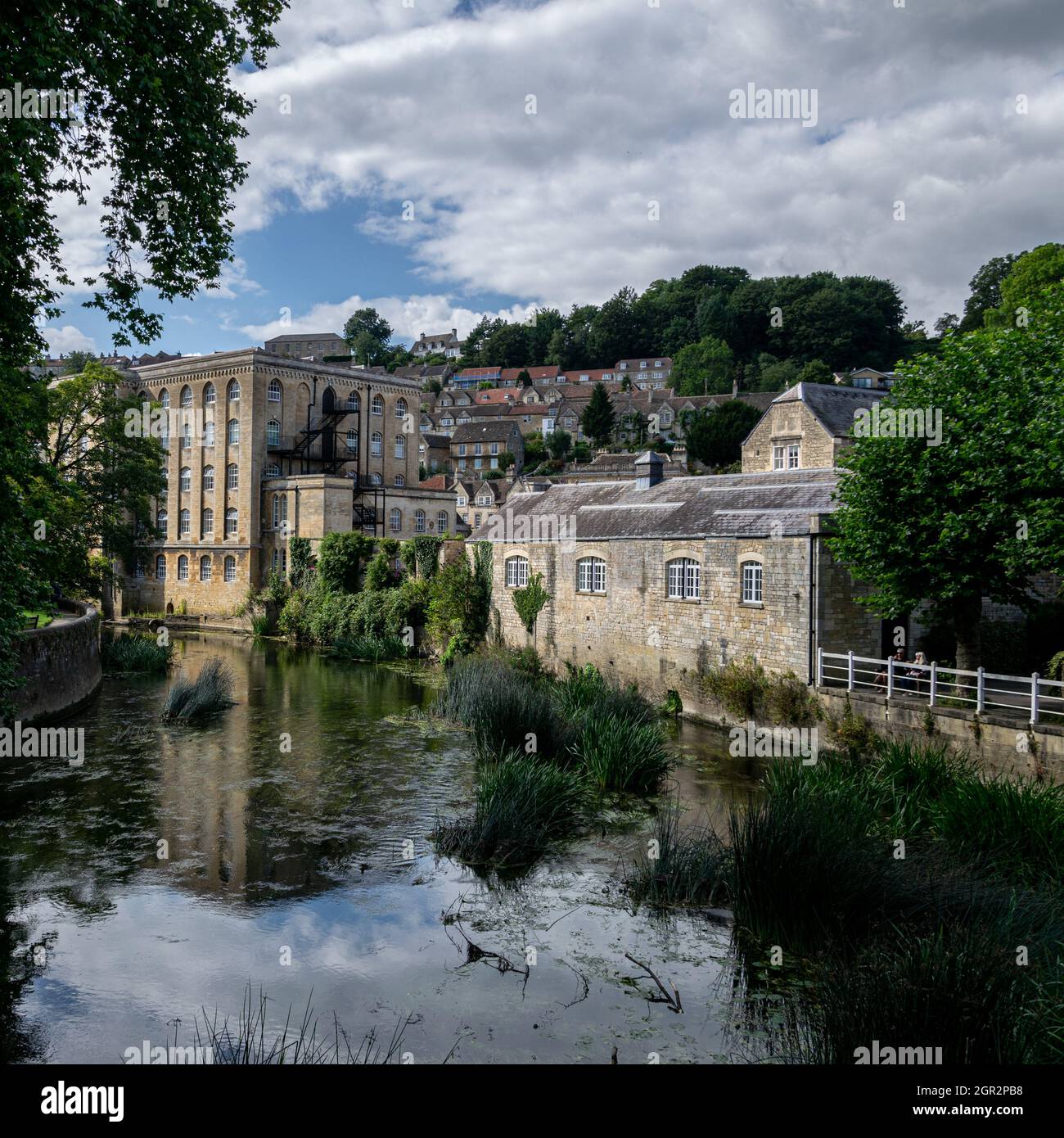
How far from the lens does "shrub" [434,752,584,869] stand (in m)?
10.5

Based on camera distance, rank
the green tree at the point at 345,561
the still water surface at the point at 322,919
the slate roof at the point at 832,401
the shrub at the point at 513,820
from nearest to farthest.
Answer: the still water surface at the point at 322,919, the shrub at the point at 513,820, the slate roof at the point at 832,401, the green tree at the point at 345,561

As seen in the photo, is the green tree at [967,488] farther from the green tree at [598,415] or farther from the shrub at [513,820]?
the green tree at [598,415]

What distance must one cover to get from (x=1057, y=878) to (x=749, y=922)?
289 cm

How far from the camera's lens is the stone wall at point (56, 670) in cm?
1698

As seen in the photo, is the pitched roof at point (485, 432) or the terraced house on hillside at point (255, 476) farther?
the pitched roof at point (485, 432)

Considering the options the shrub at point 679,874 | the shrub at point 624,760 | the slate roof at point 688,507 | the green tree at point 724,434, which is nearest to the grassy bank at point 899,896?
the shrub at point 679,874

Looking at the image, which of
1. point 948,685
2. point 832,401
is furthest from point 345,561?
point 948,685

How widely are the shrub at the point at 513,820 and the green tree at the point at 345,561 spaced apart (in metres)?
25.8

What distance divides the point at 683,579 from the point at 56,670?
14.1 meters

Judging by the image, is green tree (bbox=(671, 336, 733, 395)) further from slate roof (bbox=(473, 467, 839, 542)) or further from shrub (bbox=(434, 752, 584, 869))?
shrub (bbox=(434, 752, 584, 869))

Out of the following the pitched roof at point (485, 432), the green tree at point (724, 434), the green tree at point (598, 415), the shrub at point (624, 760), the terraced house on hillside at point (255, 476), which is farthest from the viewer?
the pitched roof at point (485, 432)

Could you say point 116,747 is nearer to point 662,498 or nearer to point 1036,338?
point 662,498

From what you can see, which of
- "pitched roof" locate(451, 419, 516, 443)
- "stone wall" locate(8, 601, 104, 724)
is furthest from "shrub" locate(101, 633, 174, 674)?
"pitched roof" locate(451, 419, 516, 443)

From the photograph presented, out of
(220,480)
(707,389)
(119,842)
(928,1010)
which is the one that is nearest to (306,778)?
(119,842)
